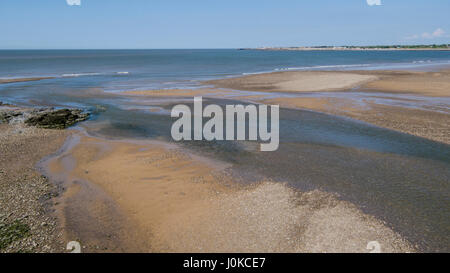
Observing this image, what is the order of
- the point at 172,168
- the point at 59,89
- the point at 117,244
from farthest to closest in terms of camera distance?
1. the point at 59,89
2. the point at 172,168
3. the point at 117,244

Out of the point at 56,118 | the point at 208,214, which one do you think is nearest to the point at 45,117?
the point at 56,118

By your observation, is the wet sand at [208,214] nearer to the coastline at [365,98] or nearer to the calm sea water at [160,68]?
the coastline at [365,98]

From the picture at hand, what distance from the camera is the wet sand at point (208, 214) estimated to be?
8.09 m

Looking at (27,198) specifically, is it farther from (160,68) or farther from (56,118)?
(160,68)

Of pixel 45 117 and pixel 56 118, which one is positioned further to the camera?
pixel 45 117

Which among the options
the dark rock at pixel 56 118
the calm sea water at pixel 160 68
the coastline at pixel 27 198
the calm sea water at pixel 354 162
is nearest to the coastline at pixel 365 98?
the calm sea water at pixel 354 162

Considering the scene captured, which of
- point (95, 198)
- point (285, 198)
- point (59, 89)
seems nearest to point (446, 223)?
point (285, 198)

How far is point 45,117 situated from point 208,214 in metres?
17.8

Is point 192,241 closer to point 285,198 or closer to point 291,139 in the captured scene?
point 285,198

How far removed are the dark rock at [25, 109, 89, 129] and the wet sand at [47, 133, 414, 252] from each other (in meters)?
7.79

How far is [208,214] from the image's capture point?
951 centimetres

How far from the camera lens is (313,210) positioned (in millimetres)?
9609

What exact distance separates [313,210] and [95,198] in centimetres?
726

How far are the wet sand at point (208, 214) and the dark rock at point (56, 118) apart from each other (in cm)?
779
